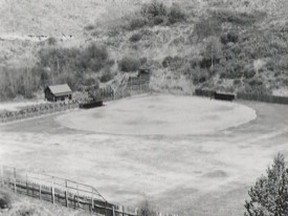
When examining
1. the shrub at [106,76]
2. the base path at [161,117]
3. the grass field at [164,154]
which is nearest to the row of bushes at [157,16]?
the shrub at [106,76]

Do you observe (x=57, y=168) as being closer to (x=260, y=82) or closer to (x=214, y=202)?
(x=214, y=202)

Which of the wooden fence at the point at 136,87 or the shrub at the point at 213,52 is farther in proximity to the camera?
the shrub at the point at 213,52

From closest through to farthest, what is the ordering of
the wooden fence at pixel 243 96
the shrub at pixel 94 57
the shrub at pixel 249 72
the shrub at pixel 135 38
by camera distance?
the wooden fence at pixel 243 96 < the shrub at pixel 249 72 < the shrub at pixel 94 57 < the shrub at pixel 135 38

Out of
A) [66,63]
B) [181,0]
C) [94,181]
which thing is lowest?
[94,181]

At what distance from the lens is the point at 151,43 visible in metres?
94.6

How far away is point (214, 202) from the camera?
3319 centimetres

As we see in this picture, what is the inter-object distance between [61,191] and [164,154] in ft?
41.1

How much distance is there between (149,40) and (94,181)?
60625 mm

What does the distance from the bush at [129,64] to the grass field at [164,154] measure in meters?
22.0

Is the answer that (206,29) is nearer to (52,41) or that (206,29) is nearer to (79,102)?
(52,41)

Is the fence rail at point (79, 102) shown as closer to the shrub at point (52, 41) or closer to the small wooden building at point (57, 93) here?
the small wooden building at point (57, 93)

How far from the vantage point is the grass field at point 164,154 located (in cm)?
3484

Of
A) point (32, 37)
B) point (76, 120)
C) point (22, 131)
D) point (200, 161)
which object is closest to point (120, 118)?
point (76, 120)

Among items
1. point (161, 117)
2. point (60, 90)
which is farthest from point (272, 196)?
point (60, 90)
